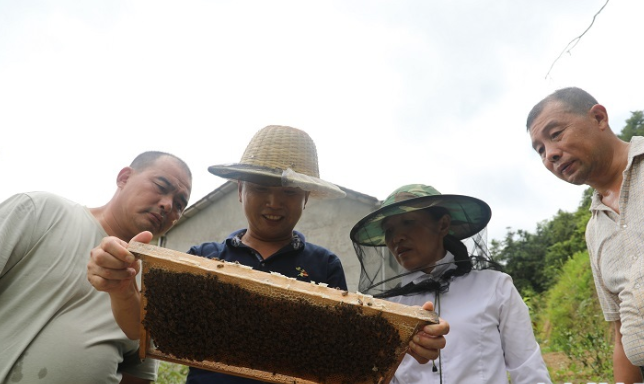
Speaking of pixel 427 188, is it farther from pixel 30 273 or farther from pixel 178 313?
pixel 30 273

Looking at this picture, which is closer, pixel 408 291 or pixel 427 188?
pixel 408 291

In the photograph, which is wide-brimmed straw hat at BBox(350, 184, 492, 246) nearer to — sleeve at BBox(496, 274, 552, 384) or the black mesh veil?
the black mesh veil

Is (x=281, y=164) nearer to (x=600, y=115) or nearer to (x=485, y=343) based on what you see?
(x=485, y=343)

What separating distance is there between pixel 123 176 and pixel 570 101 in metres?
3.87

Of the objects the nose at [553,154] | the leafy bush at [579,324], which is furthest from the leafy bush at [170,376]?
the leafy bush at [579,324]

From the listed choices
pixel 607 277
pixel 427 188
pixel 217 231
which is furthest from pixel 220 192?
pixel 607 277

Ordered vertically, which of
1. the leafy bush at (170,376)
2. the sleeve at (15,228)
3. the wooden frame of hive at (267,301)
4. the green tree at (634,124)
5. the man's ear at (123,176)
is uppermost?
the green tree at (634,124)

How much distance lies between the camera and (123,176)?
3557mm

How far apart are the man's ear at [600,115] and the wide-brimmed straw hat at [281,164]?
2.22 metres

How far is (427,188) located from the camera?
11.9ft

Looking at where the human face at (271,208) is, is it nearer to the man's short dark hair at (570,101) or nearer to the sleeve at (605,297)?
the man's short dark hair at (570,101)

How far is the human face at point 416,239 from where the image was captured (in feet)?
11.1

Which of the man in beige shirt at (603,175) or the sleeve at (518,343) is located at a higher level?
the man in beige shirt at (603,175)

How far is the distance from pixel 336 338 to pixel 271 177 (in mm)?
1317
